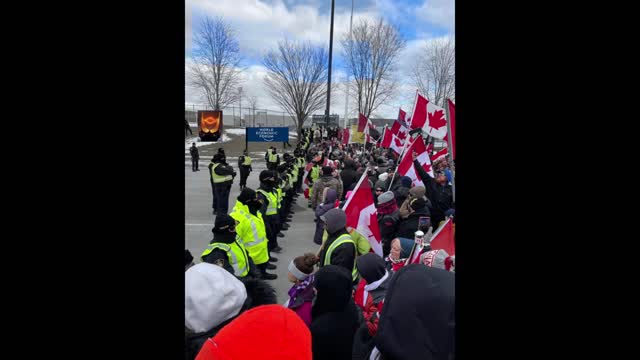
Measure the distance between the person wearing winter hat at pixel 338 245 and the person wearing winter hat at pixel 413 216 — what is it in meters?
1.45

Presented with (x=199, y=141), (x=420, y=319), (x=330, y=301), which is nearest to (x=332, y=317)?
(x=330, y=301)

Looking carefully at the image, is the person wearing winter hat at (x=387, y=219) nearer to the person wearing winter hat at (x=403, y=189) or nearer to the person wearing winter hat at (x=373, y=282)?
the person wearing winter hat at (x=403, y=189)

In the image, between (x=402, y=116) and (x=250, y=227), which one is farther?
(x=402, y=116)

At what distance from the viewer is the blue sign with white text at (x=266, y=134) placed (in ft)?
50.5

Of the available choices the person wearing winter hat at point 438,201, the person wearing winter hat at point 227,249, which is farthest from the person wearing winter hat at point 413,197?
the person wearing winter hat at point 227,249

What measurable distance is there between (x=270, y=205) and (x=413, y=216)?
2.83m

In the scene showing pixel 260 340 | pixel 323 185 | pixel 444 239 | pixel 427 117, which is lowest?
pixel 323 185

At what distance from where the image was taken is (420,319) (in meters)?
1.61

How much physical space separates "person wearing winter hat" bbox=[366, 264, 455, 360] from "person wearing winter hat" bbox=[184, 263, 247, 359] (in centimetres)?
83

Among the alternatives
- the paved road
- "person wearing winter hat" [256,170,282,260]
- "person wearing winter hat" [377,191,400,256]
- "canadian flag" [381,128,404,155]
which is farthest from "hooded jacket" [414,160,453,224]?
"canadian flag" [381,128,404,155]

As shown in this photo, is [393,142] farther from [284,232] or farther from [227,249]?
[227,249]
